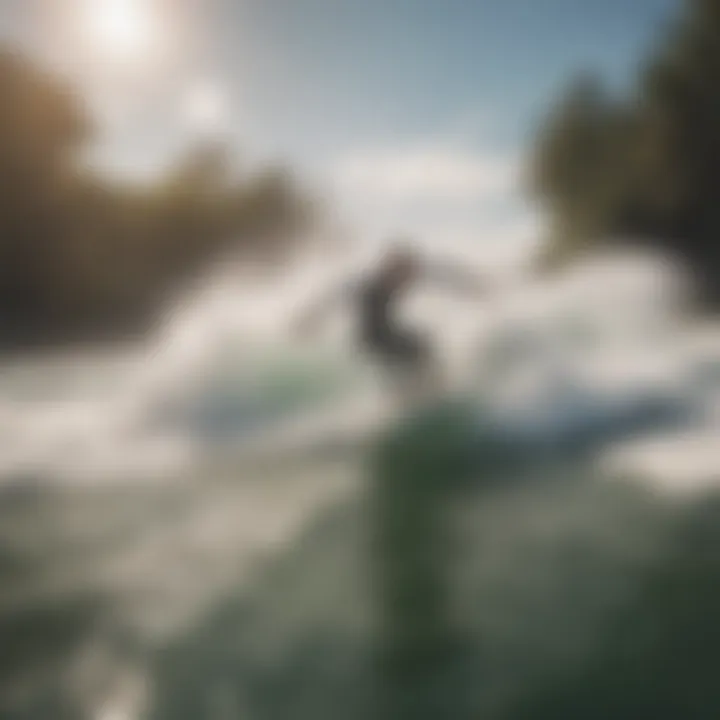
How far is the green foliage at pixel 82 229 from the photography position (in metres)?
7.76

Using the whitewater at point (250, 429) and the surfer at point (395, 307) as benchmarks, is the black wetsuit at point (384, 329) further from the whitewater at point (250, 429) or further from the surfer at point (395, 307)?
the whitewater at point (250, 429)

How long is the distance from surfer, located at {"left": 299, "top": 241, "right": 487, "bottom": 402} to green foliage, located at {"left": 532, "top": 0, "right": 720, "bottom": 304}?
300 cm

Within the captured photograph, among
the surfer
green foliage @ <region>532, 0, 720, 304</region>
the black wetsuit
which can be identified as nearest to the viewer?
the surfer

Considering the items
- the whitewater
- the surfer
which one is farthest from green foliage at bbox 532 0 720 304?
the surfer

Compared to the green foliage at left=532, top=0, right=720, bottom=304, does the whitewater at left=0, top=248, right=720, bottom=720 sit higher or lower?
lower

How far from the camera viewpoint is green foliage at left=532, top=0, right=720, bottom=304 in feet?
22.7

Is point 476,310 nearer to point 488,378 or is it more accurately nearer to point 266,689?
point 488,378

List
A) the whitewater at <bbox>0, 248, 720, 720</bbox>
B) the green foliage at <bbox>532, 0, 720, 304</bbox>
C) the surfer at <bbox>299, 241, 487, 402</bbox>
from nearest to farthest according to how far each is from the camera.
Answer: the whitewater at <bbox>0, 248, 720, 720</bbox> → the surfer at <bbox>299, 241, 487, 402</bbox> → the green foliage at <bbox>532, 0, 720, 304</bbox>

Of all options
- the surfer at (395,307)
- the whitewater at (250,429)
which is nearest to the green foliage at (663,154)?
the whitewater at (250,429)

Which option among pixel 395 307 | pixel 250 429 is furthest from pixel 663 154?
pixel 250 429

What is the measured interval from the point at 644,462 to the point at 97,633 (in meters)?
2.06

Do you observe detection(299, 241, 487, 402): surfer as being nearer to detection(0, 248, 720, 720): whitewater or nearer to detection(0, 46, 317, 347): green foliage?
detection(0, 248, 720, 720): whitewater

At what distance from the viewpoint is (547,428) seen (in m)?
3.59

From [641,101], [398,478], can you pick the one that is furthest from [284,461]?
[641,101]
